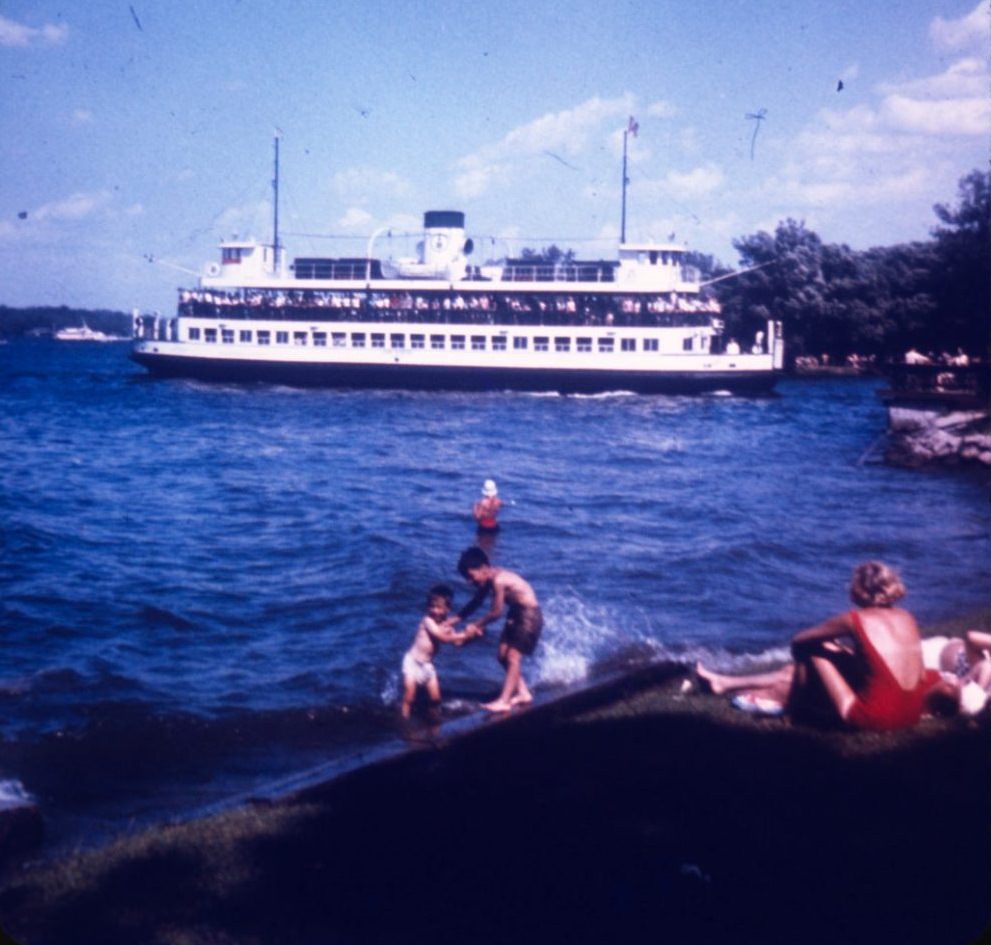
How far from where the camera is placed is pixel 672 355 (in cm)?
5269

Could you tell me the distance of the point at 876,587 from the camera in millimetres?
6188

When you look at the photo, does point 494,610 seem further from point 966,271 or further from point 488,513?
point 966,271

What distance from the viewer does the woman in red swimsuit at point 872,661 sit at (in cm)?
612

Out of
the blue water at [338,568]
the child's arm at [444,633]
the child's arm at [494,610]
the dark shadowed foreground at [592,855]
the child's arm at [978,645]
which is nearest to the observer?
the dark shadowed foreground at [592,855]

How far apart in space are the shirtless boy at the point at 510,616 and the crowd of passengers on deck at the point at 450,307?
4707 centimetres

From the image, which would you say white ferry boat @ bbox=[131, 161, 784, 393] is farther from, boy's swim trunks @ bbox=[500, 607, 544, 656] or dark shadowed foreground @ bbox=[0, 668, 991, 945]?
dark shadowed foreground @ bbox=[0, 668, 991, 945]

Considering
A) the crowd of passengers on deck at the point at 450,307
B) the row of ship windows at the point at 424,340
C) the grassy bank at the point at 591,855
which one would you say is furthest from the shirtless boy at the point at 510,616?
the crowd of passengers on deck at the point at 450,307

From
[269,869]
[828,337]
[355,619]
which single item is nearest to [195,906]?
[269,869]

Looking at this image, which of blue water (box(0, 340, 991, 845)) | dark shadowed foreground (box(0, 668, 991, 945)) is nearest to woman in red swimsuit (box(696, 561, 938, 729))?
dark shadowed foreground (box(0, 668, 991, 945))

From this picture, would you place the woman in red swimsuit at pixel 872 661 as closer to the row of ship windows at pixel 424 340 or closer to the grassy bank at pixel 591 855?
the grassy bank at pixel 591 855

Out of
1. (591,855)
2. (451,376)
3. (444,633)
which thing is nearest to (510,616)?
(444,633)

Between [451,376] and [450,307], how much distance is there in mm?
5681

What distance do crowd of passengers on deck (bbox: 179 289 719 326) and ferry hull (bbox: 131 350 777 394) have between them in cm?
384

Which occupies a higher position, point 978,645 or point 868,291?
point 868,291
